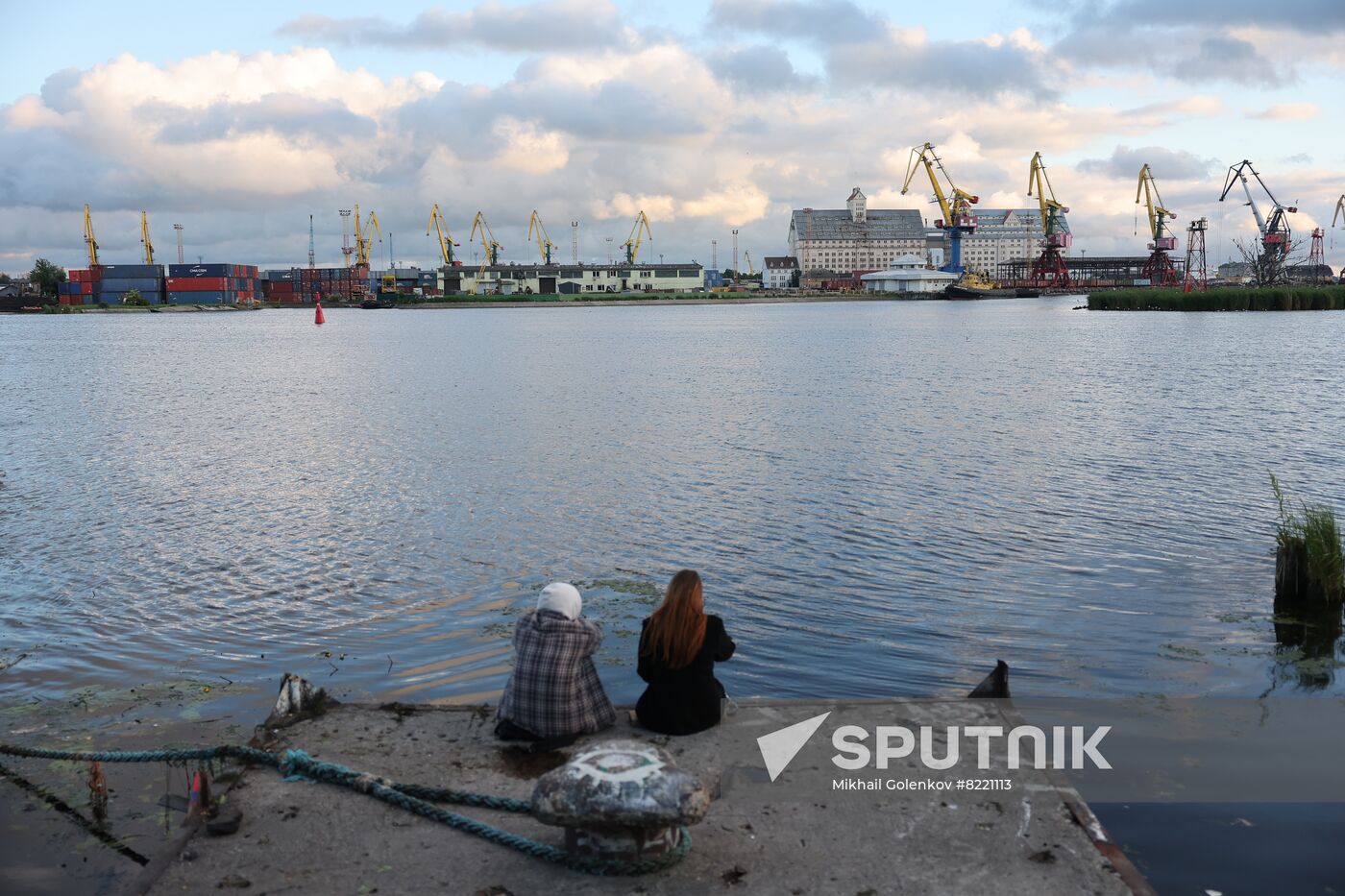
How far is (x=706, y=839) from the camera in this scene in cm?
548

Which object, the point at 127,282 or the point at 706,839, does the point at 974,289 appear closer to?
the point at 127,282

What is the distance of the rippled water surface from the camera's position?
998cm

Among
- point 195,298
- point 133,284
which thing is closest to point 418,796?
point 195,298

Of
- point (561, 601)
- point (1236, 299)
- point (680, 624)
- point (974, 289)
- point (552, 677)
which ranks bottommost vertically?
point (552, 677)

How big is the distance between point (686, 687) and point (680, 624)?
0.51 metres

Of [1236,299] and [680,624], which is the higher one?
[1236,299]

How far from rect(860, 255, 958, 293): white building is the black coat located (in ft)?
594

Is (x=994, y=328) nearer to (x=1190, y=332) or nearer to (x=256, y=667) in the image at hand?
(x=1190, y=332)

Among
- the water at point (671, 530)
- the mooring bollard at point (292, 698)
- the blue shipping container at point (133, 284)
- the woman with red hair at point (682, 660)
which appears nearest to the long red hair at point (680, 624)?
the woman with red hair at point (682, 660)

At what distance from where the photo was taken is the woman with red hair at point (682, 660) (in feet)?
21.5

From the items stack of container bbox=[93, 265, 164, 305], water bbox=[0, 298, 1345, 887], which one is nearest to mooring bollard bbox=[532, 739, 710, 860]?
water bbox=[0, 298, 1345, 887]

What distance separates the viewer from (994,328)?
87688 mm

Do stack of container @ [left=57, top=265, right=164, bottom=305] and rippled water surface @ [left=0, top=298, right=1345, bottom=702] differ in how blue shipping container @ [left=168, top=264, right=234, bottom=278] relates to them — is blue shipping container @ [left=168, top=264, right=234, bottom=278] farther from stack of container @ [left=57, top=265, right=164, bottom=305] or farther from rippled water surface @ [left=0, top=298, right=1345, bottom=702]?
rippled water surface @ [left=0, top=298, right=1345, bottom=702]

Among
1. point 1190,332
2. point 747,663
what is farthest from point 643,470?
point 1190,332
